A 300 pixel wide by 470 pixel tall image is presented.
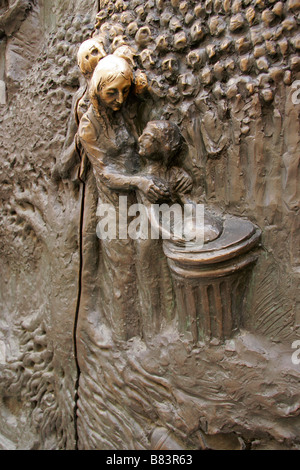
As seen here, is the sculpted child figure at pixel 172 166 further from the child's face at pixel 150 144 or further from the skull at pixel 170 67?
the skull at pixel 170 67

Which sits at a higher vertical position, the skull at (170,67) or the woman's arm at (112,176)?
the skull at (170,67)

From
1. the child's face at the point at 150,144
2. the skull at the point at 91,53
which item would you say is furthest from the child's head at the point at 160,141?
the skull at the point at 91,53

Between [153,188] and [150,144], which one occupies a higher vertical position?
[150,144]

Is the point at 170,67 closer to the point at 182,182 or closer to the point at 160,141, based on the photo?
the point at 160,141

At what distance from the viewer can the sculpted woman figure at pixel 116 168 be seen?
4.38ft

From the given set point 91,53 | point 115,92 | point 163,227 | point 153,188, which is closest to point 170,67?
point 115,92

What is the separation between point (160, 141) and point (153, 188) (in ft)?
0.54

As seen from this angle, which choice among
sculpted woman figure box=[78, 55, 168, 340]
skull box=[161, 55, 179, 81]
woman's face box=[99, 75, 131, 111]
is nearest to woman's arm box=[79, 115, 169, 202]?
sculpted woman figure box=[78, 55, 168, 340]

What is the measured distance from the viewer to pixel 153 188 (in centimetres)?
136

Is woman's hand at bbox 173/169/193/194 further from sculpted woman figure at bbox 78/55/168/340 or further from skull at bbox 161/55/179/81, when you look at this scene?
skull at bbox 161/55/179/81

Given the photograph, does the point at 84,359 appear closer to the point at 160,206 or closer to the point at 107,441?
the point at 107,441

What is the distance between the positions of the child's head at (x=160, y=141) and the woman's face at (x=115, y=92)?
0.14 metres
